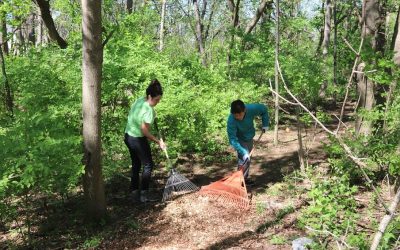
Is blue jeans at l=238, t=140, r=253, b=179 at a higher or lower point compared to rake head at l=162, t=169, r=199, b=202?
higher

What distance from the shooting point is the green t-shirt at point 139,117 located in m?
5.78

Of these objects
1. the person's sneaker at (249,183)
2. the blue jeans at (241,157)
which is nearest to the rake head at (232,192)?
the blue jeans at (241,157)

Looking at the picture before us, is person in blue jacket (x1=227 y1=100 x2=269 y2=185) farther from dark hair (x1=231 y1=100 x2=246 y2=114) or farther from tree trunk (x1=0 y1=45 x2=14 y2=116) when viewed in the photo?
tree trunk (x1=0 y1=45 x2=14 y2=116)

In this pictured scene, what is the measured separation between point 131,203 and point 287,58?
7.38 m

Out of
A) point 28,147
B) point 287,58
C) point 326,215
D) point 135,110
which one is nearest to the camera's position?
point 326,215

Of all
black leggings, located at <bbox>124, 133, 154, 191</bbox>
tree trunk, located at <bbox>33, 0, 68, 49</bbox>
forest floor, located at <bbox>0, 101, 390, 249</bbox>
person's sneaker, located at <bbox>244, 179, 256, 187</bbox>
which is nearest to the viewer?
forest floor, located at <bbox>0, 101, 390, 249</bbox>

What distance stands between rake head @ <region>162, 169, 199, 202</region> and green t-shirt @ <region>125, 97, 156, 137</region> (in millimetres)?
1069

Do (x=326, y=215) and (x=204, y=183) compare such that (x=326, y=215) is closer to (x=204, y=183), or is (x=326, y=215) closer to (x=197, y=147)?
(x=204, y=183)

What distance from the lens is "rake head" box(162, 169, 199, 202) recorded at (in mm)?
6591

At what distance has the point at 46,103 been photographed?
695 cm

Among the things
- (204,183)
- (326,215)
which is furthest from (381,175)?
(204,183)

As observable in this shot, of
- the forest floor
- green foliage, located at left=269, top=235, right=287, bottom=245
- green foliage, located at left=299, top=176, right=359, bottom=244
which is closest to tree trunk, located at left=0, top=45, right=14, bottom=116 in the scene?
the forest floor

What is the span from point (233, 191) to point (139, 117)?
189 cm

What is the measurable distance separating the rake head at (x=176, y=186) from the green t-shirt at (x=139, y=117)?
1.07 meters
